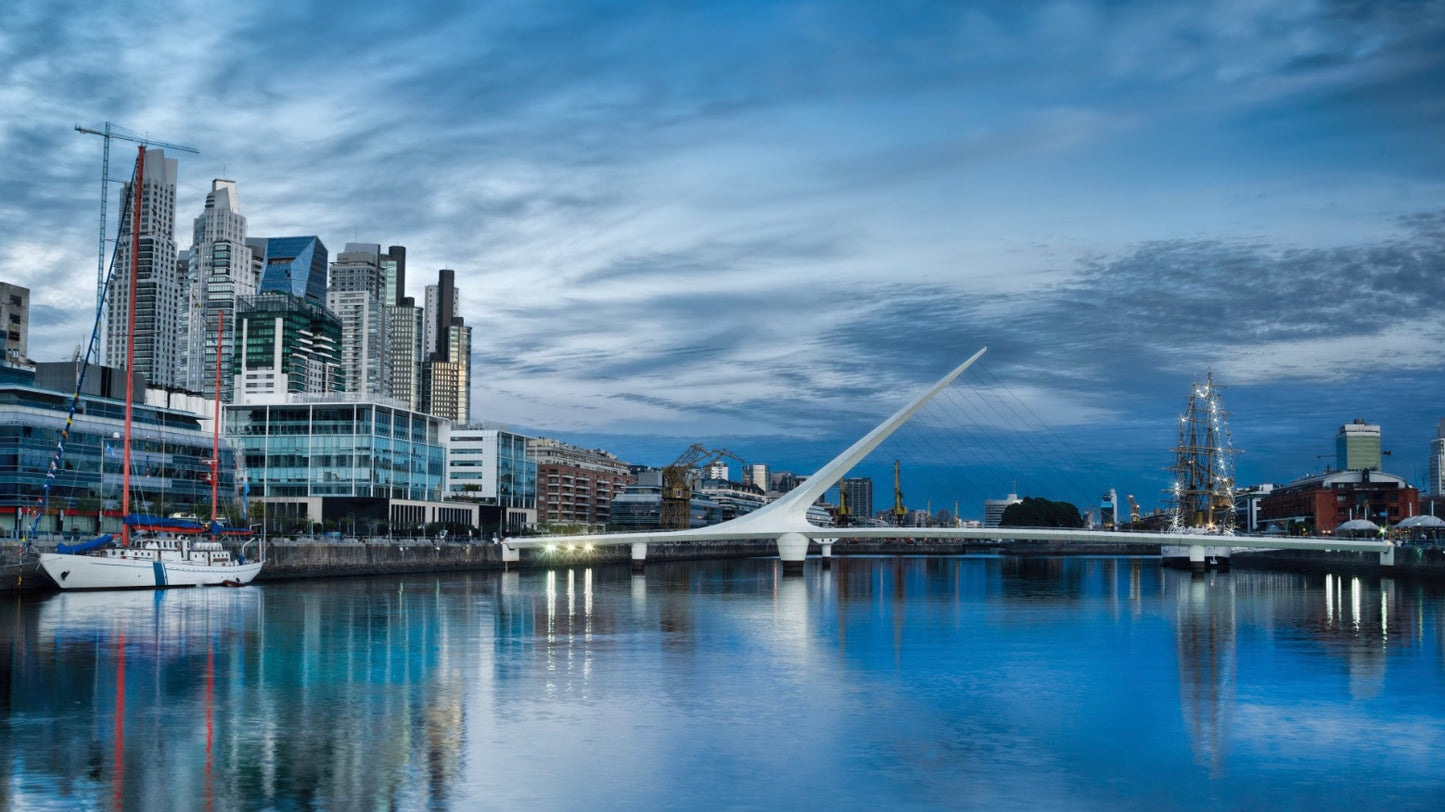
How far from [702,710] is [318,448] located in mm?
78548

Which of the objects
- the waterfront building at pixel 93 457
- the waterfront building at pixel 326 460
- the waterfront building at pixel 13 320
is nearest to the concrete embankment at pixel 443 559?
the waterfront building at pixel 93 457

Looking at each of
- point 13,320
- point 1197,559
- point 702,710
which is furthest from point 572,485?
point 702,710

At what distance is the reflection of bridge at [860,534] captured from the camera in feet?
223

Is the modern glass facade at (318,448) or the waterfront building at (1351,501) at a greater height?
the modern glass facade at (318,448)

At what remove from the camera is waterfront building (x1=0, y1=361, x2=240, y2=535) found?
66.2 meters

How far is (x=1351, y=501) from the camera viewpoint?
397 feet

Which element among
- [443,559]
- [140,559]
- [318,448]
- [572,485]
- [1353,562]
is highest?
[318,448]

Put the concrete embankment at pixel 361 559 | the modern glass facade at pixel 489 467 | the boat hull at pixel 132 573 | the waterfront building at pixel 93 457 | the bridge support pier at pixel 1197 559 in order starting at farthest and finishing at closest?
1. the modern glass facade at pixel 489 467
2. the bridge support pier at pixel 1197 559
3. the waterfront building at pixel 93 457
4. the concrete embankment at pixel 361 559
5. the boat hull at pixel 132 573

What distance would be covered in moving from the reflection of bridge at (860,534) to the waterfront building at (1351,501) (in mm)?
43554

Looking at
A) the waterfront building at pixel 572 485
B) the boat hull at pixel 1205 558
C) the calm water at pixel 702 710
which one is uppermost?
the waterfront building at pixel 572 485

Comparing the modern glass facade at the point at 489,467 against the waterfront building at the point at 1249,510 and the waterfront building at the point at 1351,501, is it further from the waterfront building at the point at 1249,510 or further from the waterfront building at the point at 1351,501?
the waterfront building at the point at 1249,510

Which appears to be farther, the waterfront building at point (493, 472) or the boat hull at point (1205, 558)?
the waterfront building at point (493, 472)

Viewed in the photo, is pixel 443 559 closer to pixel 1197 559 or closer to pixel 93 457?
pixel 93 457

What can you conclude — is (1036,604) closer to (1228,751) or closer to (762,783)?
(1228,751)
